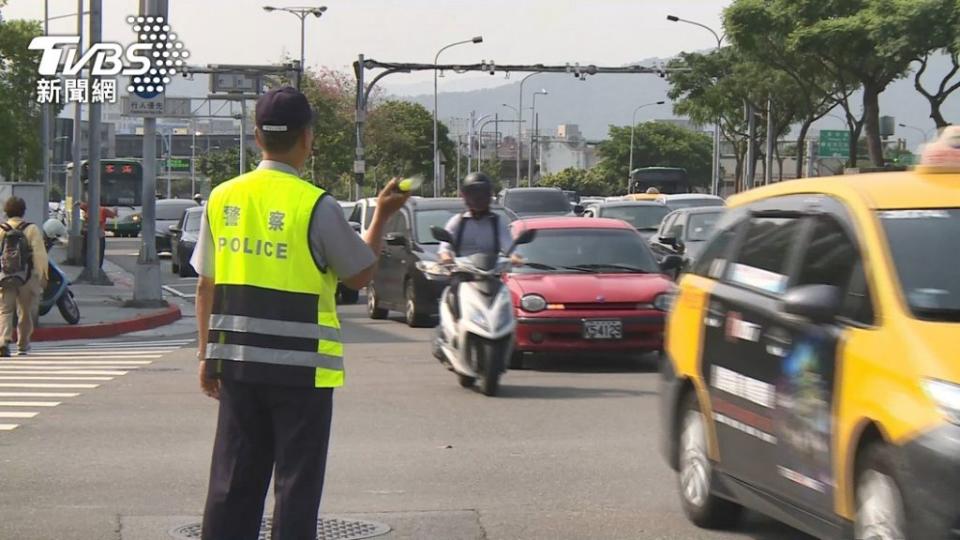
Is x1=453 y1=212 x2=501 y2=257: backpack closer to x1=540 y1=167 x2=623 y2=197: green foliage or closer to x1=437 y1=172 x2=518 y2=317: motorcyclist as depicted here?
x1=437 y1=172 x2=518 y2=317: motorcyclist

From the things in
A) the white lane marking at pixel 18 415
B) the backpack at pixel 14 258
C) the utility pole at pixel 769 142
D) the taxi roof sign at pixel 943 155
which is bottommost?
the white lane marking at pixel 18 415

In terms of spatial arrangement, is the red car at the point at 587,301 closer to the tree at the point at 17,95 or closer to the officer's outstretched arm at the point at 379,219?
the officer's outstretched arm at the point at 379,219

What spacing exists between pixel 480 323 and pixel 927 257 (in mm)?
7150

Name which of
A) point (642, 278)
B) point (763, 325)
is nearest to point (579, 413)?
point (642, 278)

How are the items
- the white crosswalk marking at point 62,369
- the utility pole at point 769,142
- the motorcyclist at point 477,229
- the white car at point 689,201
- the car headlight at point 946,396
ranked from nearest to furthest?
1. the car headlight at point 946,396
2. the white crosswalk marking at point 62,369
3. the motorcyclist at point 477,229
4. the white car at point 689,201
5. the utility pole at point 769,142

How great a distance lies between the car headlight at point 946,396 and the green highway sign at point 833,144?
65.0m

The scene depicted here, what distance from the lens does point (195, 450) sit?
1041 cm

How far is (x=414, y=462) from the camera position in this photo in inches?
390

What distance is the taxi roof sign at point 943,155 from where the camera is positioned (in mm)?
6859

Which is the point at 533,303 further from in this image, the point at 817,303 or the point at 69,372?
the point at 817,303

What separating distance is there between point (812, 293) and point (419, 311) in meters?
15.1

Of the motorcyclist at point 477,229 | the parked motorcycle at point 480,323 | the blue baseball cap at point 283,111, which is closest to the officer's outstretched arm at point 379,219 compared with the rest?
the blue baseball cap at point 283,111

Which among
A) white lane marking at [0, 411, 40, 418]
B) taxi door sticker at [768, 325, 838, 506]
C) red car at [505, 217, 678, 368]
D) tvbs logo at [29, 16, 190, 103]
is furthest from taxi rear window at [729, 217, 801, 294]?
tvbs logo at [29, 16, 190, 103]

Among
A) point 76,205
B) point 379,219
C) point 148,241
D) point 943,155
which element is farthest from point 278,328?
point 76,205
